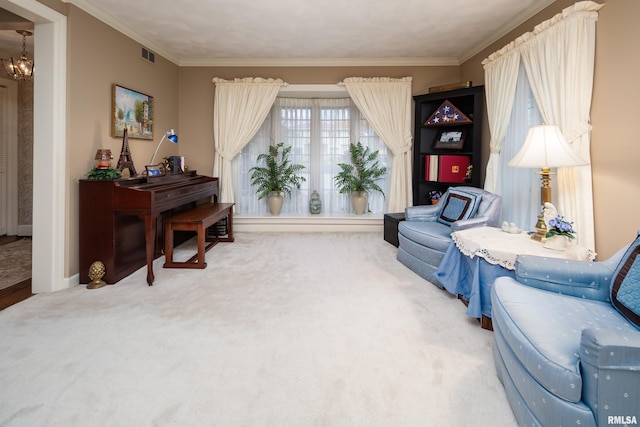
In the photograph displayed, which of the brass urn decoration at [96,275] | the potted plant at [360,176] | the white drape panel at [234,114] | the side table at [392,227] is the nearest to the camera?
the brass urn decoration at [96,275]

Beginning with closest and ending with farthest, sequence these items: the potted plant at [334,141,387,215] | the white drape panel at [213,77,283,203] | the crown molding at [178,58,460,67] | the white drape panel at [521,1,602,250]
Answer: the white drape panel at [521,1,602,250]
the crown molding at [178,58,460,67]
the white drape panel at [213,77,283,203]
the potted plant at [334,141,387,215]

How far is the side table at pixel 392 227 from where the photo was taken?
4828mm

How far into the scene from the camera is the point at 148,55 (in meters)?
4.58

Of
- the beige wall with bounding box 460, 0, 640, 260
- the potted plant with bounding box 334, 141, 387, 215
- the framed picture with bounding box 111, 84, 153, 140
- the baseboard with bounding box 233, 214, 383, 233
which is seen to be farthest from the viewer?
the potted plant with bounding box 334, 141, 387, 215

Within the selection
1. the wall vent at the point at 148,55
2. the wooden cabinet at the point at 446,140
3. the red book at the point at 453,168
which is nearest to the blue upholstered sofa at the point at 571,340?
the wooden cabinet at the point at 446,140

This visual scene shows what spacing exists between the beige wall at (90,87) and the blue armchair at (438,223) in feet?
10.7

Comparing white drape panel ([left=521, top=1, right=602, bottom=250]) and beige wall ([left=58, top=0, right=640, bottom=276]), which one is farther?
white drape panel ([left=521, top=1, right=602, bottom=250])

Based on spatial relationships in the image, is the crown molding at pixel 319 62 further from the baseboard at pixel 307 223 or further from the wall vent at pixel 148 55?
the baseboard at pixel 307 223

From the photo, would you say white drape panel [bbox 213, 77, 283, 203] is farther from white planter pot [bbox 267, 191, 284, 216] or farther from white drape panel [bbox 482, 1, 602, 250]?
white drape panel [bbox 482, 1, 602, 250]

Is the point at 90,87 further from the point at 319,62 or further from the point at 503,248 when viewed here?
the point at 503,248

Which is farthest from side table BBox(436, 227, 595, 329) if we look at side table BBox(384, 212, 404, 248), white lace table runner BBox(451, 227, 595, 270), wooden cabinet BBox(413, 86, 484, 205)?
wooden cabinet BBox(413, 86, 484, 205)

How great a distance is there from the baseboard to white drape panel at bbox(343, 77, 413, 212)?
0.50 m

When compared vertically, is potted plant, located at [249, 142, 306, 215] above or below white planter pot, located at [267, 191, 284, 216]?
above

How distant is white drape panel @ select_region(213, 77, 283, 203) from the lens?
5574 millimetres
